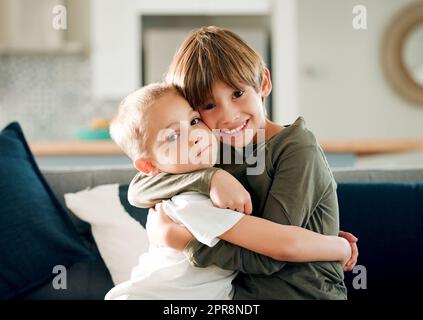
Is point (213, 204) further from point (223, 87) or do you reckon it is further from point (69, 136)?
point (69, 136)

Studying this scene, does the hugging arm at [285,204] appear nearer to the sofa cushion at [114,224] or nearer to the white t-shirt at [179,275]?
the white t-shirt at [179,275]

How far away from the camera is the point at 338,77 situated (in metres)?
4.25

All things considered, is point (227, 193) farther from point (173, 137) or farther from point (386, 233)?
point (386, 233)

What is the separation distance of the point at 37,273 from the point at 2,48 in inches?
119

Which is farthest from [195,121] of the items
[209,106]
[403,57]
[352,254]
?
[403,57]

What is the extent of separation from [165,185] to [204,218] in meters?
0.10

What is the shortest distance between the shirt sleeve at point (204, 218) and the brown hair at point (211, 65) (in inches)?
6.0

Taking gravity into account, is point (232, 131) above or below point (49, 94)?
below

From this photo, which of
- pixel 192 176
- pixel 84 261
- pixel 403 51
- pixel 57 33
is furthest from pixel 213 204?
pixel 403 51

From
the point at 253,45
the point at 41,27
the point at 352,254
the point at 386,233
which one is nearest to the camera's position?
the point at 352,254

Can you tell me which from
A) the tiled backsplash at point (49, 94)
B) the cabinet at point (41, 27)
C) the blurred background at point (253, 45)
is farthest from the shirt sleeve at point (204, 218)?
the tiled backsplash at point (49, 94)

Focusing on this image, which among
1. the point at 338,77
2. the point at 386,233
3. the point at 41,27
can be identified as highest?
the point at 41,27

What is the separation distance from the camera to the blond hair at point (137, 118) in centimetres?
95

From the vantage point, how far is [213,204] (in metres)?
0.92
